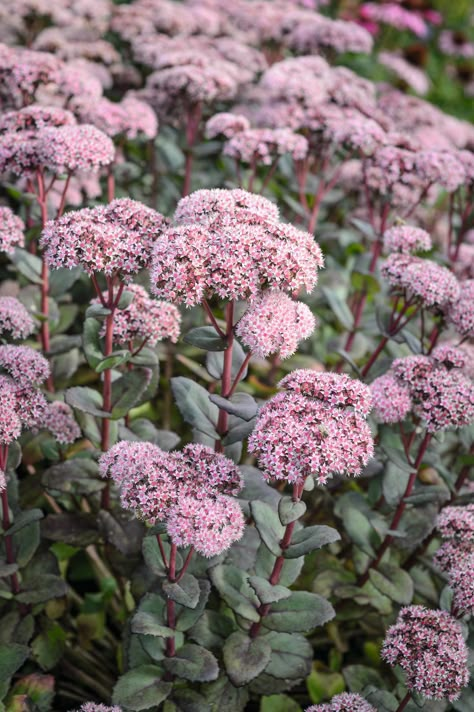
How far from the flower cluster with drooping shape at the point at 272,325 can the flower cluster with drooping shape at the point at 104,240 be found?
0.49 m

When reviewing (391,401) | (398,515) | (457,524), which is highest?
(391,401)

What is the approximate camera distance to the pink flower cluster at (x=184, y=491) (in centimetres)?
242

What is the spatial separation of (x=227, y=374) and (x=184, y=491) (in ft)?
2.12

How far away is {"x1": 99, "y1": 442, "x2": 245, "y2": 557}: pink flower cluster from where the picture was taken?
95.3 inches

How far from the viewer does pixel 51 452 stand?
3.45 meters

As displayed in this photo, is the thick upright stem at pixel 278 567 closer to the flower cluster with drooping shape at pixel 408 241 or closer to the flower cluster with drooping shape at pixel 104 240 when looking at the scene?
the flower cluster with drooping shape at pixel 104 240

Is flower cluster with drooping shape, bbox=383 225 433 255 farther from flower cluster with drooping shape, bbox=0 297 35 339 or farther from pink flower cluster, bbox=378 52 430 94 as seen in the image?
pink flower cluster, bbox=378 52 430 94

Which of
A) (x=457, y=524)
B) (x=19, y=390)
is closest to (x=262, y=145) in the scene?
(x=19, y=390)

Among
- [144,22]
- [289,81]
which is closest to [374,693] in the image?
[289,81]

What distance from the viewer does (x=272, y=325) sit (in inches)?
102

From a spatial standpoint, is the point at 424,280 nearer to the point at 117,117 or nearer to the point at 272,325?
the point at 272,325

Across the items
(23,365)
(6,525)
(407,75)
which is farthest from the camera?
(407,75)

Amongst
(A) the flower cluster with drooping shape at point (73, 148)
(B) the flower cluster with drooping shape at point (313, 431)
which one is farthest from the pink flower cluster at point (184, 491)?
(A) the flower cluster with drooping shape at point (73, 148)

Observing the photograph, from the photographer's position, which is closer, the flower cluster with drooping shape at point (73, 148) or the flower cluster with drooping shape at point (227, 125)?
the flower cluster with drooping shape at point (73, 148)
